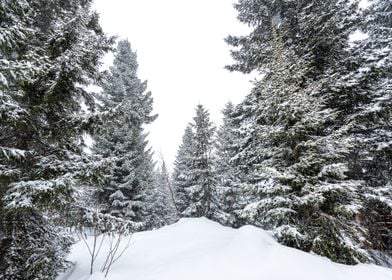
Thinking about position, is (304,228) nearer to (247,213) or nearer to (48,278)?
(247,213)

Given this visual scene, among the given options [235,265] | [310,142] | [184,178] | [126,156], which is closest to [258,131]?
[310,142]

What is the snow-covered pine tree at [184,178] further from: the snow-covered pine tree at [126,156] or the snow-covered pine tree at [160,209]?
the snow-covered pine tree at [126,156]

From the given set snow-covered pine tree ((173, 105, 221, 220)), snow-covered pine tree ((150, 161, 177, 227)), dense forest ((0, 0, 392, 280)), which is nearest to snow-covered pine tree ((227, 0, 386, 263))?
dense forest ((0, 0, 392, 280))

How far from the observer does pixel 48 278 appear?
164 inches

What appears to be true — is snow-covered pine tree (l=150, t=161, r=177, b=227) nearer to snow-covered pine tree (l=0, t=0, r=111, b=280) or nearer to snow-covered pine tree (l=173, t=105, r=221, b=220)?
snow-covered pine tree (l=173, t=105, r=221, b=220)

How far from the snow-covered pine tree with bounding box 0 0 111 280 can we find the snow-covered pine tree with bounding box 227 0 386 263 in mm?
3911

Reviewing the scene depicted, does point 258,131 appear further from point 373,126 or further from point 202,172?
point 202,172

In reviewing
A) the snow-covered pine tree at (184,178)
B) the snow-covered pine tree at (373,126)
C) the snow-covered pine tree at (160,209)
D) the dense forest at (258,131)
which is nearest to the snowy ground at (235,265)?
the dense forest at (258,131)

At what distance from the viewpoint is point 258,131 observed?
6.29 metres

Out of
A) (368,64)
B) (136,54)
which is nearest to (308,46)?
(368,64)

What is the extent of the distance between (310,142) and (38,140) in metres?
5.60

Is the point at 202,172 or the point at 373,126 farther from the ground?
the point at 202,172

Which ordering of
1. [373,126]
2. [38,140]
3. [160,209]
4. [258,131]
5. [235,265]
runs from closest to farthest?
[235,265] → [38,140] → [258,131] → [373,126] → [160,209]

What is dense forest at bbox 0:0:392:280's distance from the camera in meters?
4.17
